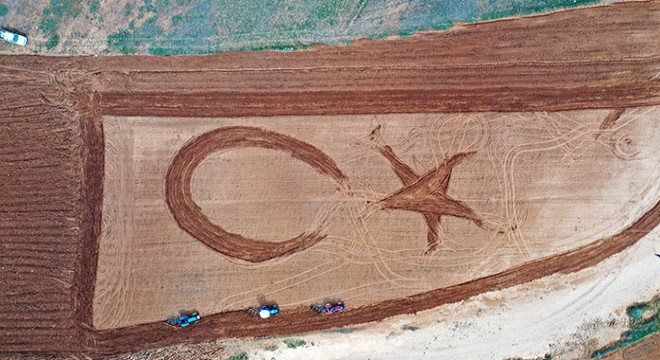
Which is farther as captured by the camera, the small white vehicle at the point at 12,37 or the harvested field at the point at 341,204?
the harvested field at the point at 341,204

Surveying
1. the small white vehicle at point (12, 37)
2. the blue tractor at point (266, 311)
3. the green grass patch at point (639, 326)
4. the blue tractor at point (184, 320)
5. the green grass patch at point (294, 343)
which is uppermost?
the small white vehicle at point (12, 37)

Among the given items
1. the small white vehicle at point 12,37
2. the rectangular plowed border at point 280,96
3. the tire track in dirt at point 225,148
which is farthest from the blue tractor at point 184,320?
the small white vehicle at point 12,37

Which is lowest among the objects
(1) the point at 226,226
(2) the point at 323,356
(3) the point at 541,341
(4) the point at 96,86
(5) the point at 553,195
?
(3) the point at 541,341

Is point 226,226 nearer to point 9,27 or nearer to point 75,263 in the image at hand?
point 75,263

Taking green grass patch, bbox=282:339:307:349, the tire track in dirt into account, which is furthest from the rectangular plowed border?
A: the tire track in dirt

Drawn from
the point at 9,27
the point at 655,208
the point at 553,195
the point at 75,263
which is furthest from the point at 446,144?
the point at 9,27

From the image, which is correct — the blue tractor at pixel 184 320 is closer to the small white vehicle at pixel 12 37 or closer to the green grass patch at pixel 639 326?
the small white vehicle at pixel 12 37
